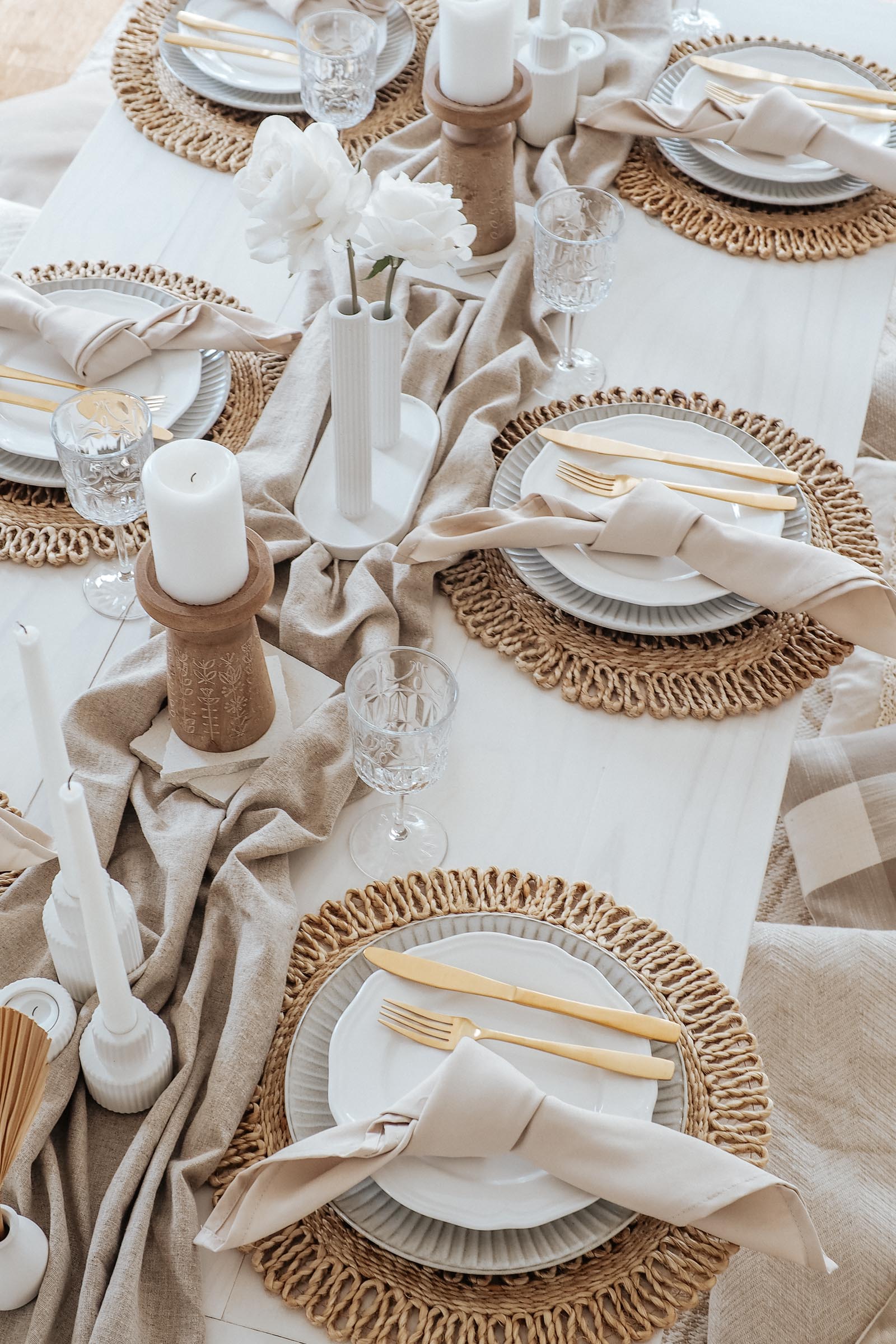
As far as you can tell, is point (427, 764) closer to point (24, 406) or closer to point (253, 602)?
point (253, 602)

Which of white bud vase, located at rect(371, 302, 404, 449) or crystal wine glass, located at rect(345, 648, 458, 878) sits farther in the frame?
white bud vase, located at rect(371, 302, 404, 449)

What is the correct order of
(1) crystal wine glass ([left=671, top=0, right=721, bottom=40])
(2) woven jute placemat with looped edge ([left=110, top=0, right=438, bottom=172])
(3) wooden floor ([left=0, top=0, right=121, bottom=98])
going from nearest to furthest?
(2) woven jute placemat with looped edge ([left=110, top=0, right=438, bottom=172])
(1) crystal wine glass ([left=671, top=0, right=721, bottom=40])
(3) wooden floor ([left=0, top=0, right=121, bottom=98])

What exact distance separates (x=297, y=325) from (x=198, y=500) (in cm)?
56

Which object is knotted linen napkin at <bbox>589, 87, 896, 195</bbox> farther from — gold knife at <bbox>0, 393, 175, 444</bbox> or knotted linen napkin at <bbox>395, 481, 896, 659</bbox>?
gold knife at <bbox>0, 393, 175, 444</bbox>

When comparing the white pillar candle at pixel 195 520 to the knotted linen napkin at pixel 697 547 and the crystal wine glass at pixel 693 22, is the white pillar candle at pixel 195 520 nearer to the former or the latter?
the knotted linen napkin at pixel 697 547

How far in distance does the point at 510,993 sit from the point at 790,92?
3.75 feet

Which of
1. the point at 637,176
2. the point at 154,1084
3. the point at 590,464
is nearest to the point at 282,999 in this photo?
the point at 154,1084

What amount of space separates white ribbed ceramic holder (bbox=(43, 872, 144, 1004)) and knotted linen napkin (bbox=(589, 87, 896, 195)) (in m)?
1.08

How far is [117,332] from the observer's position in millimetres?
1253

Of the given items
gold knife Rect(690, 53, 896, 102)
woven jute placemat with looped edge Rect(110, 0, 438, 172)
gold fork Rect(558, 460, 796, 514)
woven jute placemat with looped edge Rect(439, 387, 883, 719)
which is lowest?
woven jute placemat with looped edge Rect(439, 387, 883, 719)

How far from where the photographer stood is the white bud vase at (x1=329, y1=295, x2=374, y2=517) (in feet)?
3.44

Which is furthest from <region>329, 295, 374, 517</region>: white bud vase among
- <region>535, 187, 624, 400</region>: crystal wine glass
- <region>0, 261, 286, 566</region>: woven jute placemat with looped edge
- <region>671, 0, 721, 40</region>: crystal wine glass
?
<region>671, 0, 721, 40</region>: crystal wine glass

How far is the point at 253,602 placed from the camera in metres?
0.93

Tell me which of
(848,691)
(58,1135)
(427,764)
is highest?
(427,764)
